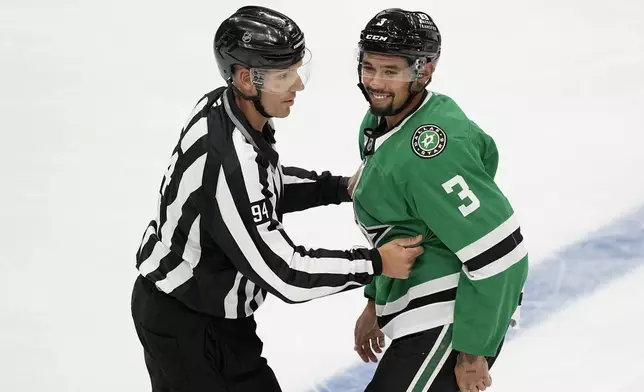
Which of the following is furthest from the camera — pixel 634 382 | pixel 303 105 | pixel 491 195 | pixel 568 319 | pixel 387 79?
pixel 303 105

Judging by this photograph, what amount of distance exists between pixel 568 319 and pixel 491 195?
5.35 feet

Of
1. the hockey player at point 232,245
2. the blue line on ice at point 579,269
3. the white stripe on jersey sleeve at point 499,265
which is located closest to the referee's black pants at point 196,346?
the hockey player at point 232,245

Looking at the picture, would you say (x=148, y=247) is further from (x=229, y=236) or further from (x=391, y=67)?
(x=391, y=67)

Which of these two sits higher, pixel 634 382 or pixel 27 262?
pixel 27 262

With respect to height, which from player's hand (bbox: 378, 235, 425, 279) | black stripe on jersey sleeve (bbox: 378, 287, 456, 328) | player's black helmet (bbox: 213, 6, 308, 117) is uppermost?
player's black helmet (bbox: 213, 6, 308, 117)

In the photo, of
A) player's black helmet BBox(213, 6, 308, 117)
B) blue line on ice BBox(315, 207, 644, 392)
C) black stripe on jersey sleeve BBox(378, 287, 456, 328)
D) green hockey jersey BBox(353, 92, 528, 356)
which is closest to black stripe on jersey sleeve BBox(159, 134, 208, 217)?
player's black helmet BBox(213, 6, 308, 117)

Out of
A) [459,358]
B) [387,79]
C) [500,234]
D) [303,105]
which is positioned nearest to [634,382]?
[459,358]

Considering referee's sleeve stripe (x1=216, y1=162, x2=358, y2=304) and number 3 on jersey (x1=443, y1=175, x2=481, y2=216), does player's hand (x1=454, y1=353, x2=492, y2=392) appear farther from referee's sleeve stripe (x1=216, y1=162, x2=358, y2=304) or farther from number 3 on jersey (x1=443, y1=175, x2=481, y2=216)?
number 3 on jersey (x1=443, y1=175, x2=481, y2=216)

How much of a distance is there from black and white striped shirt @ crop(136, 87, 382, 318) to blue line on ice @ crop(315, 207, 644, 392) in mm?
1102

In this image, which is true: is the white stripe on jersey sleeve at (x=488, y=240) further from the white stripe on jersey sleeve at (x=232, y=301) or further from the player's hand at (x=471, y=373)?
the white stripe on jersey sleeve at (x=232, y=301)

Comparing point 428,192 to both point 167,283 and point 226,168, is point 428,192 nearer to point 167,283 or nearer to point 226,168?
point 226,168

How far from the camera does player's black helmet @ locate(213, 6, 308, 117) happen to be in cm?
243

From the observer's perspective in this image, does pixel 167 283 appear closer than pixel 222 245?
No

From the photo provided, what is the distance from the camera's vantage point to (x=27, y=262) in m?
4.06
